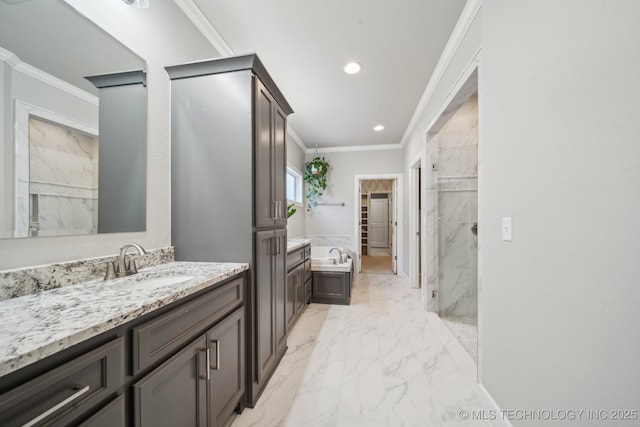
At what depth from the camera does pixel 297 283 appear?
266 cm

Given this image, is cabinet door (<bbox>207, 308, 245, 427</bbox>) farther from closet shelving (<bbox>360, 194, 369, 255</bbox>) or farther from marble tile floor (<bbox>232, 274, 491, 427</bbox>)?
closet shelving (<bbox>360, 194, 369, 255</bbox>)

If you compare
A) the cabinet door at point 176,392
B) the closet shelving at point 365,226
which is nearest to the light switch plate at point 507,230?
the cabinet door at point 176,392

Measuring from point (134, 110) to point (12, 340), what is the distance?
1.22 meters

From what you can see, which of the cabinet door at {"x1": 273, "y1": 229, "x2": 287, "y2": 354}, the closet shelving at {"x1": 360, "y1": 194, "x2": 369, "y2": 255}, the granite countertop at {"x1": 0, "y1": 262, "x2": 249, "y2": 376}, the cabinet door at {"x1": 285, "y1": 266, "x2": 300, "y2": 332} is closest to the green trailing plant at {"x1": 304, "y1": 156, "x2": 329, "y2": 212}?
the cabinet door at {"x1": 285, "y1": 266, "x2": 300, "y2": 332}

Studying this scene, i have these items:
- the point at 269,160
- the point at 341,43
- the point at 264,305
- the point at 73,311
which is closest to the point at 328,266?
the point at 264,305

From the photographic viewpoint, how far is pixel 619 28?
0.70 meters

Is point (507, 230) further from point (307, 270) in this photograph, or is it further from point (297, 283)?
point (307, 270)

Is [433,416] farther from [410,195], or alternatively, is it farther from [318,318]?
[410,195]

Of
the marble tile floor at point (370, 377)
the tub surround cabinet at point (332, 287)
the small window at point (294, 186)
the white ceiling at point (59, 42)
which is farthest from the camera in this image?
the small window at point (294, 186)

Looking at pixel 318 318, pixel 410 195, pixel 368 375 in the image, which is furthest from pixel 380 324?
pixel 410 195

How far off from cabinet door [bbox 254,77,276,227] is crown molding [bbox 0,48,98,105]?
79 cm

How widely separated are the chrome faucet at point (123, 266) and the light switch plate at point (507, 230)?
186cm

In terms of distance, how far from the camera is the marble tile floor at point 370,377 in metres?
1.42

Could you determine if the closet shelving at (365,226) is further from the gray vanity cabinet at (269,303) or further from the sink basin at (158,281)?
the sink basin at (158,281)
